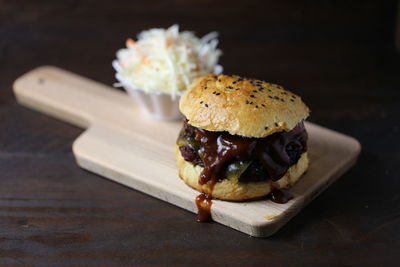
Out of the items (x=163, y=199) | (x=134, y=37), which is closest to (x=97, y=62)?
(x=134, y=37)

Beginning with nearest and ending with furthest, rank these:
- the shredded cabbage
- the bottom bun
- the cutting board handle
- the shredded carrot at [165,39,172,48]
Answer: the bottom bun
the shredded cabbage
the shredded carrot at [165,39,172,48]
the cutting board handle

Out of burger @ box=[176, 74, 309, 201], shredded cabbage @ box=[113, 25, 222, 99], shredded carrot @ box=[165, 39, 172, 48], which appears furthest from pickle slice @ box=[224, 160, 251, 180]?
shredded carrot @ box=[165, 39, 172, 48]

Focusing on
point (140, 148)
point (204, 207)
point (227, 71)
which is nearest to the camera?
point (204, 207)

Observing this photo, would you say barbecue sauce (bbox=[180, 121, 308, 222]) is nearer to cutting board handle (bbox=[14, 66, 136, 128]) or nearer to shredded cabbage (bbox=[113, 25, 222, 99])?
shredded cabbage (bbox=[113, 25, 222, 99])

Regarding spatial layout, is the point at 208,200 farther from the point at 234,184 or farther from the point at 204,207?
the point at 234,184

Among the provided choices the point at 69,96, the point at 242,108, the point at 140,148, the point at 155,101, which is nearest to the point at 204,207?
the point at 242,108

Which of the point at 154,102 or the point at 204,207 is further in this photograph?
the point at 154,102

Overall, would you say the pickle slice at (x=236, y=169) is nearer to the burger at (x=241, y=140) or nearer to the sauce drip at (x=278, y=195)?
the burger at (x=241, y=140)

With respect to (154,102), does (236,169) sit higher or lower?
higher
